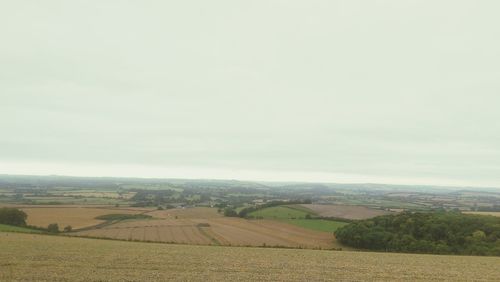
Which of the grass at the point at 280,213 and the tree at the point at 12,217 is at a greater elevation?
the tree at the point at 12,217

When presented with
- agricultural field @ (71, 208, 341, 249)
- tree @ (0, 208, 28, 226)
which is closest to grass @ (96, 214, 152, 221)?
agricultural field @ (71, 208, 341, 249)

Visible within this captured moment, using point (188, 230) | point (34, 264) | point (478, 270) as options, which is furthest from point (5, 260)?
point (188, 230)

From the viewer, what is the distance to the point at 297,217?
93.1 m

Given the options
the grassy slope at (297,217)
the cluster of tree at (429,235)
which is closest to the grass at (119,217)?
the grassy slope at (297,217)

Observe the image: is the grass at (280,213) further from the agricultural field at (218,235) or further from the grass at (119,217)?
the grass at (119,217)

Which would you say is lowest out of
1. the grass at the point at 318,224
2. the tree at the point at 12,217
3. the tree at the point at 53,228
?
the grass at the point at 318,224

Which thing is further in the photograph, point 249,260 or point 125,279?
point 249,260

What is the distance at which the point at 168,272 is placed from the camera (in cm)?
2320

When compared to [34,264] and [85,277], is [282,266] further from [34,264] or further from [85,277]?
[34,264]

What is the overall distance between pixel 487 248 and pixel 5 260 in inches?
1947

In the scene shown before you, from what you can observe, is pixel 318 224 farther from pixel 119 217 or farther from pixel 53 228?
A: pixel 53 228

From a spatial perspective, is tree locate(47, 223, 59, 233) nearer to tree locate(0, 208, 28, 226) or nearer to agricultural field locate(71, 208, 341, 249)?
agricultural field locate(71, 208, 341, 249)

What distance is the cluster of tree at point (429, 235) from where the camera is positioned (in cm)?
4921

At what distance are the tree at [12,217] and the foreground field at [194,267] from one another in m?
35.4
